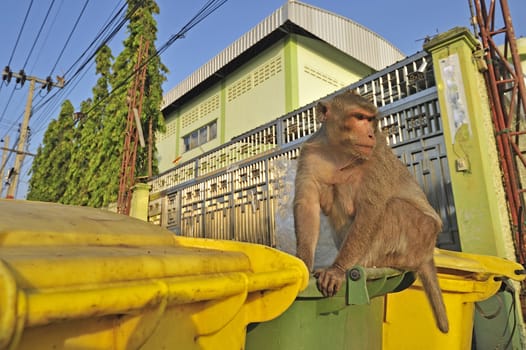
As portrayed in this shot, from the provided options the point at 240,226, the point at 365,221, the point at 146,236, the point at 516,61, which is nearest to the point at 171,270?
the point at 146,236

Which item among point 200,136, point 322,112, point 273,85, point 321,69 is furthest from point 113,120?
point 322,112

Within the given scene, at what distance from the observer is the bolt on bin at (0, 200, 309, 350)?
1.96ft

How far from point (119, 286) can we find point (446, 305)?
2.37m

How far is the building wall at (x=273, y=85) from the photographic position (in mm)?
10094

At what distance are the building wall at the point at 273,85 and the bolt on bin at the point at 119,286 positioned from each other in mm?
8922

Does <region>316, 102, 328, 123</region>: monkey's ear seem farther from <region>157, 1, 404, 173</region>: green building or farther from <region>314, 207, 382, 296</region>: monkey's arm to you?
<region>157, 1, 404, 173</region>: green building

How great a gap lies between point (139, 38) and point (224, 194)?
275 inches

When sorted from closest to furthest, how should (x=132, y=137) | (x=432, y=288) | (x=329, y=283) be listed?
(x=329, y=283)
(x=432, y=288)
(x=132, y=137)

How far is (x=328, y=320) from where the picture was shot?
1.50m

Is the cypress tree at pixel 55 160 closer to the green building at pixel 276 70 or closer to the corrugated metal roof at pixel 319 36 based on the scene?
the green building at pixel 276 70

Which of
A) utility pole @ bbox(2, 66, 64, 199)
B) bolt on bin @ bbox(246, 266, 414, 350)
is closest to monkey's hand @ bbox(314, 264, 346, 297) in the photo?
bolt on bin @ bbox(246, 266, 414, 350)

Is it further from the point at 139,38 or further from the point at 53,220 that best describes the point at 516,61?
the point at 139,38

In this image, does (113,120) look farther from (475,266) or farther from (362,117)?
(475,266)

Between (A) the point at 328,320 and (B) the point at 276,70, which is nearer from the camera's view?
(A) the point at 328,320
